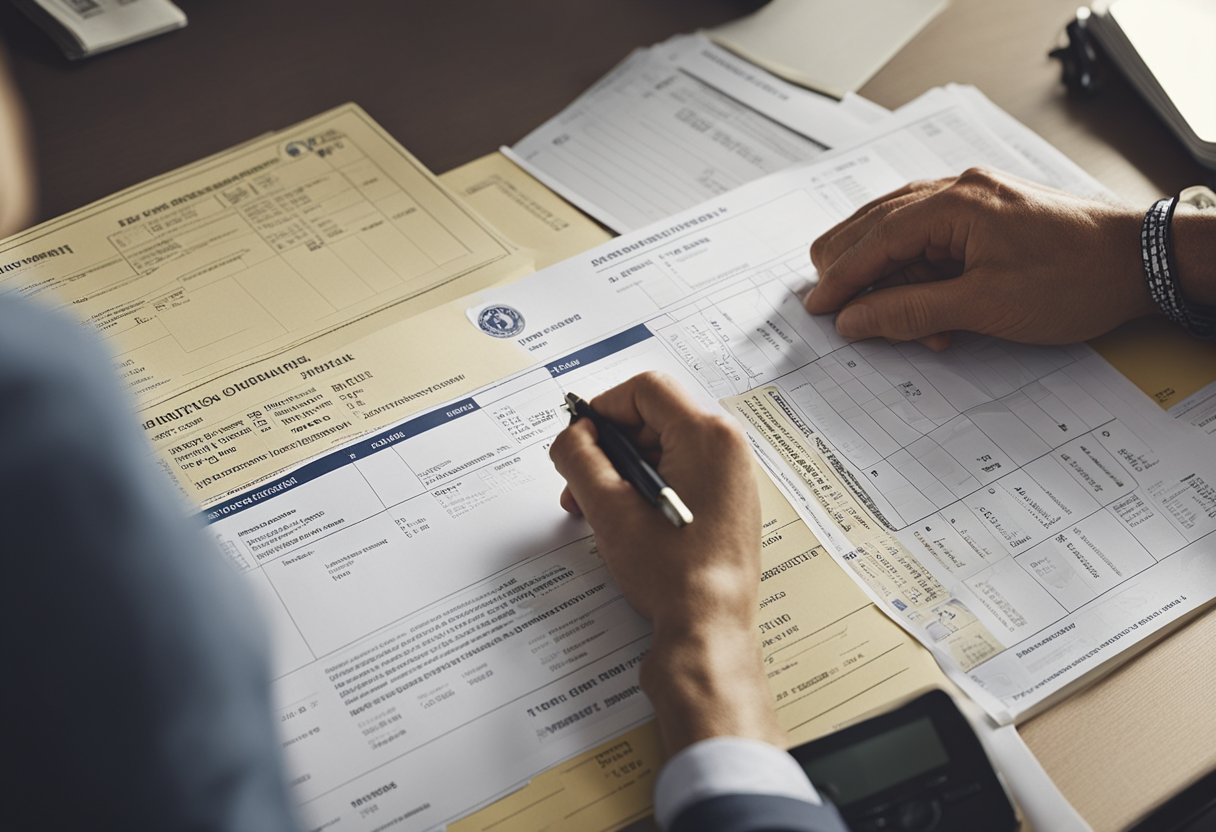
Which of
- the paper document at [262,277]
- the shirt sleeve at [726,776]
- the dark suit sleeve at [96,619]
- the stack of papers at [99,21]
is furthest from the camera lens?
the stack of papers at [99,21]

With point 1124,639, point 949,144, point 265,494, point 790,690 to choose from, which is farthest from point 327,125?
point 1124,639

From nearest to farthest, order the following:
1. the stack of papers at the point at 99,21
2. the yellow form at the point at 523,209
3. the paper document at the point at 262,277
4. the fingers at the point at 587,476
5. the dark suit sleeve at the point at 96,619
Result: the dark suit sleeve at the point at 96,619 → the fingers at the point at 587,476 → the paper document at the point at 262,277 → the yellow form at the point at 523,209 → the stack of papers at the point at 99,21

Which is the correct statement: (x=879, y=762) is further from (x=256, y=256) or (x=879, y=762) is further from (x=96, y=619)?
(x=256, y=256)

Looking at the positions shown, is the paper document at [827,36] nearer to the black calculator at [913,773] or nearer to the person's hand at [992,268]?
the person's hand at [992,268]

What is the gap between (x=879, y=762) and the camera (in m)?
0.58

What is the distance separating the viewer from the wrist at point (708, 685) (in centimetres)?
57

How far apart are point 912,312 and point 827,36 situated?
47cm

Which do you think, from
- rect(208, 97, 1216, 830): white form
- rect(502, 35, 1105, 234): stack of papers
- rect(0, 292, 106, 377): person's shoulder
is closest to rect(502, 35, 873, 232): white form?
rect(502, 35, 1105, 234): stack of papers

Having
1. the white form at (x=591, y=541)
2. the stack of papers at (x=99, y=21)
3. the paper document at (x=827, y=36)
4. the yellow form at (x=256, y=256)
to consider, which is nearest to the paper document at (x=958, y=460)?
the white form at (x=591, y=541)

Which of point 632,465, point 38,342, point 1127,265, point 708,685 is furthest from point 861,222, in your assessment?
point 38,342

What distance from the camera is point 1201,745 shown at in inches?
24.5

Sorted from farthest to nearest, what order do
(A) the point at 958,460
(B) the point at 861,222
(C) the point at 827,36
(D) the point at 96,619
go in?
(C) the point at 827,36 → (B) the point at 861,222 → (A) the point at 958,460 → (D) the point at 96,619

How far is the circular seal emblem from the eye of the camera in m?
0.83

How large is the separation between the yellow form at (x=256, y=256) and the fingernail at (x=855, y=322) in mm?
268
